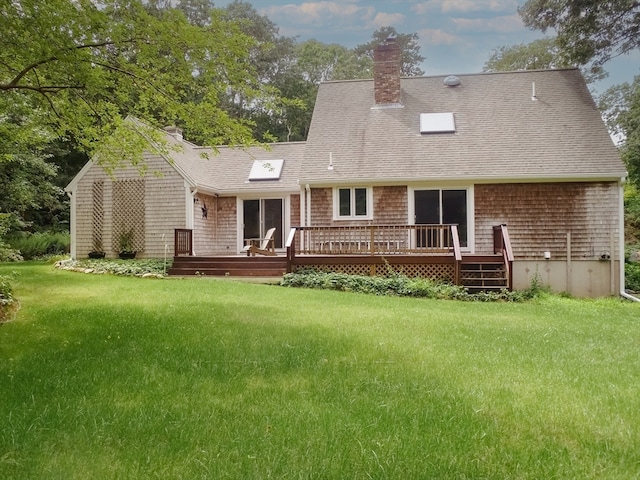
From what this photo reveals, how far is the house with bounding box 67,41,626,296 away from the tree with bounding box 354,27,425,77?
22407 millimetres

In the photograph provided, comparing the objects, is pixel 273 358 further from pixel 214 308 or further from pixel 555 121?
pixel 555 121

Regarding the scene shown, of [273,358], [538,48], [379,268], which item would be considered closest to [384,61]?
[379,268]

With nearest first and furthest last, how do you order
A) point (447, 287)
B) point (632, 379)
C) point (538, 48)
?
point (632, 379) < point (447, 287) < point (538, 48)

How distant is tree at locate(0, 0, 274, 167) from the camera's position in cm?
533

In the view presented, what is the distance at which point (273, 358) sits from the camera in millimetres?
4398

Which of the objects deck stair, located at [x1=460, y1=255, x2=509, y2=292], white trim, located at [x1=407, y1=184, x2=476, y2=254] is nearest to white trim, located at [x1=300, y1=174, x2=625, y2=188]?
white trim, located at [x1=407, y1=184, x2=476, y2=254]

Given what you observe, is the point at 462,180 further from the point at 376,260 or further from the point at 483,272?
the point at 376,260

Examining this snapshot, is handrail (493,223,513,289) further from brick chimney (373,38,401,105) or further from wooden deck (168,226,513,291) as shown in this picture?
brick chimney (373,38,401,105)

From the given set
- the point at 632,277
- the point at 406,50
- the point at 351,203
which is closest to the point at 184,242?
the point at 351,203

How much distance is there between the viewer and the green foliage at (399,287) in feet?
34.2

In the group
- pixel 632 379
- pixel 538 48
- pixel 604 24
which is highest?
pixel 538 48

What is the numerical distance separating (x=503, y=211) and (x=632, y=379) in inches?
368

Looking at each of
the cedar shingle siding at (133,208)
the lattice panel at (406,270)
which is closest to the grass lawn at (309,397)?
the lattice panel at (406,270)

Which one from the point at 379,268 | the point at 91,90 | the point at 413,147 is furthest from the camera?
the point at 413,147
